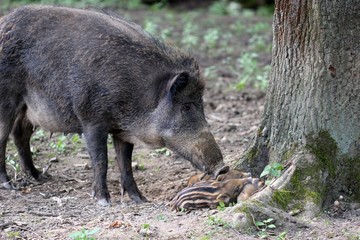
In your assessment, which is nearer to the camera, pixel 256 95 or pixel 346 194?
pixel 346 194

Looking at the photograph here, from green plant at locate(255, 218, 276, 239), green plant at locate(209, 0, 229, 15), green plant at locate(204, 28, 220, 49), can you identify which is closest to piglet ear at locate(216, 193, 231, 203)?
green plant at locate(255, 218, 276, 239)

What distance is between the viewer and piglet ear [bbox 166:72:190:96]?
687 cm

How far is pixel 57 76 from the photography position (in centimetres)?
722

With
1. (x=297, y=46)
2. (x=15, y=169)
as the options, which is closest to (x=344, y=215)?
(x=297, y=46)

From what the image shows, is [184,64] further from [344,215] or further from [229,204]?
[344,215]

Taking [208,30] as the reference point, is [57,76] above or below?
above

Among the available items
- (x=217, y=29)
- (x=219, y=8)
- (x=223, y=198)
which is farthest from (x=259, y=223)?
(x=219, y=8)

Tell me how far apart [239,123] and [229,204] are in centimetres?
364

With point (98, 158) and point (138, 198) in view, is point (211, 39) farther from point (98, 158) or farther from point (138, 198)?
point (98, 158)

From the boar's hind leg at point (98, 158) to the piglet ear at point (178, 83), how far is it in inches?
29.3

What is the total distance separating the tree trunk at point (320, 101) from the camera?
6.21 metres

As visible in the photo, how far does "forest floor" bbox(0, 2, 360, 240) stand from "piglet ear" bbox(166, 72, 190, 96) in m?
0.94

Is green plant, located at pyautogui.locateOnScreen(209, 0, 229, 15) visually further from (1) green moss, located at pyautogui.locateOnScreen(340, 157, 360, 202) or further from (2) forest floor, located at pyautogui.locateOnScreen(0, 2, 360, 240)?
(1) green moss, located at pyautogui.locateOnScreen(340, 157, 360, 202)

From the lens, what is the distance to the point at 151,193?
7.65 m
